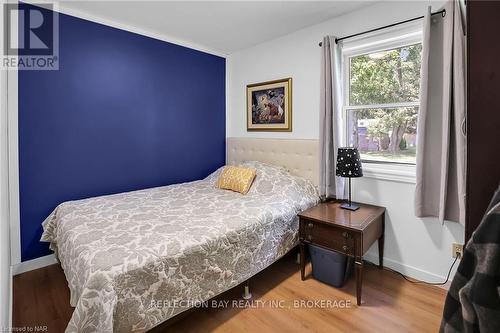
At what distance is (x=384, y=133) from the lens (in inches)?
99.9

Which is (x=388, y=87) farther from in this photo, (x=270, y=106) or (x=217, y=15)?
(x=217, y=15)

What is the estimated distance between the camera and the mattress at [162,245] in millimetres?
1330

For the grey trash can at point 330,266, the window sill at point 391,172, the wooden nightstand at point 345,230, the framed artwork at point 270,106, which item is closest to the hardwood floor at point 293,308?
the grey trash can at point 330,266

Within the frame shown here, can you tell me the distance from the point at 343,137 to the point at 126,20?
8.27 feet

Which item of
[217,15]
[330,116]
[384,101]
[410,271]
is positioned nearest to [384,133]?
[384,101]

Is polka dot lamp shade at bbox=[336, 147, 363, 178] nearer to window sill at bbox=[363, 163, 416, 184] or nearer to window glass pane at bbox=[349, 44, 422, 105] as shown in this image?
window sill at bbox=[363, 163, 416, 184]

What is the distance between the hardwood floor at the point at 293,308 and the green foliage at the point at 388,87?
1.26 meters

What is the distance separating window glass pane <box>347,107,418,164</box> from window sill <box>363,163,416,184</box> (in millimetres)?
66

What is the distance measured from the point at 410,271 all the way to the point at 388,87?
1668mm

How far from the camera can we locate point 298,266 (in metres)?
2.60

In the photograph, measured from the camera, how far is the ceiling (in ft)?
7.86

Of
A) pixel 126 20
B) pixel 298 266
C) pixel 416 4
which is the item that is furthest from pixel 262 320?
pixel 126 20

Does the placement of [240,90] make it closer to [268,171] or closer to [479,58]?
[268,171]

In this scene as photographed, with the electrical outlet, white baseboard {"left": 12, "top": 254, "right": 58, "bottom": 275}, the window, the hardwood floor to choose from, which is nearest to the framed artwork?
the window
